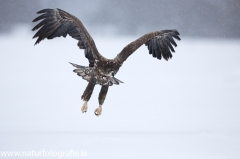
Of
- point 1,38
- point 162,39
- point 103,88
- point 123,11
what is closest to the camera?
point 103,88

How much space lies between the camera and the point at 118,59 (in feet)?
17.6

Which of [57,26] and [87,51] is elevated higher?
[57,26]

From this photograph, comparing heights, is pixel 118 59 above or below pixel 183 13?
below

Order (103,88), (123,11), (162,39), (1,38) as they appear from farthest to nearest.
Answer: (123,11) → (1,38) → (162,39) → (103,88)

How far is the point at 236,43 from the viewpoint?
11.4m

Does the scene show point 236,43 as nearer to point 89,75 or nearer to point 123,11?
point 123,11

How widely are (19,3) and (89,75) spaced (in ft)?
22.5

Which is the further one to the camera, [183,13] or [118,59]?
[183,13]

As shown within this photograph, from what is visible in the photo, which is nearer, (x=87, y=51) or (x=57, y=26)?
(x=57, y=26)

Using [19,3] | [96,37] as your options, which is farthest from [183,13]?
[19,3]

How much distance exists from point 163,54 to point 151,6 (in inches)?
245

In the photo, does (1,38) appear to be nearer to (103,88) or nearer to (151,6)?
(151,6)

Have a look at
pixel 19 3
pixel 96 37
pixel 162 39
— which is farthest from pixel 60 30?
pixel 19 3

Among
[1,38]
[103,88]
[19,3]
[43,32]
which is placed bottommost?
[103,88]
